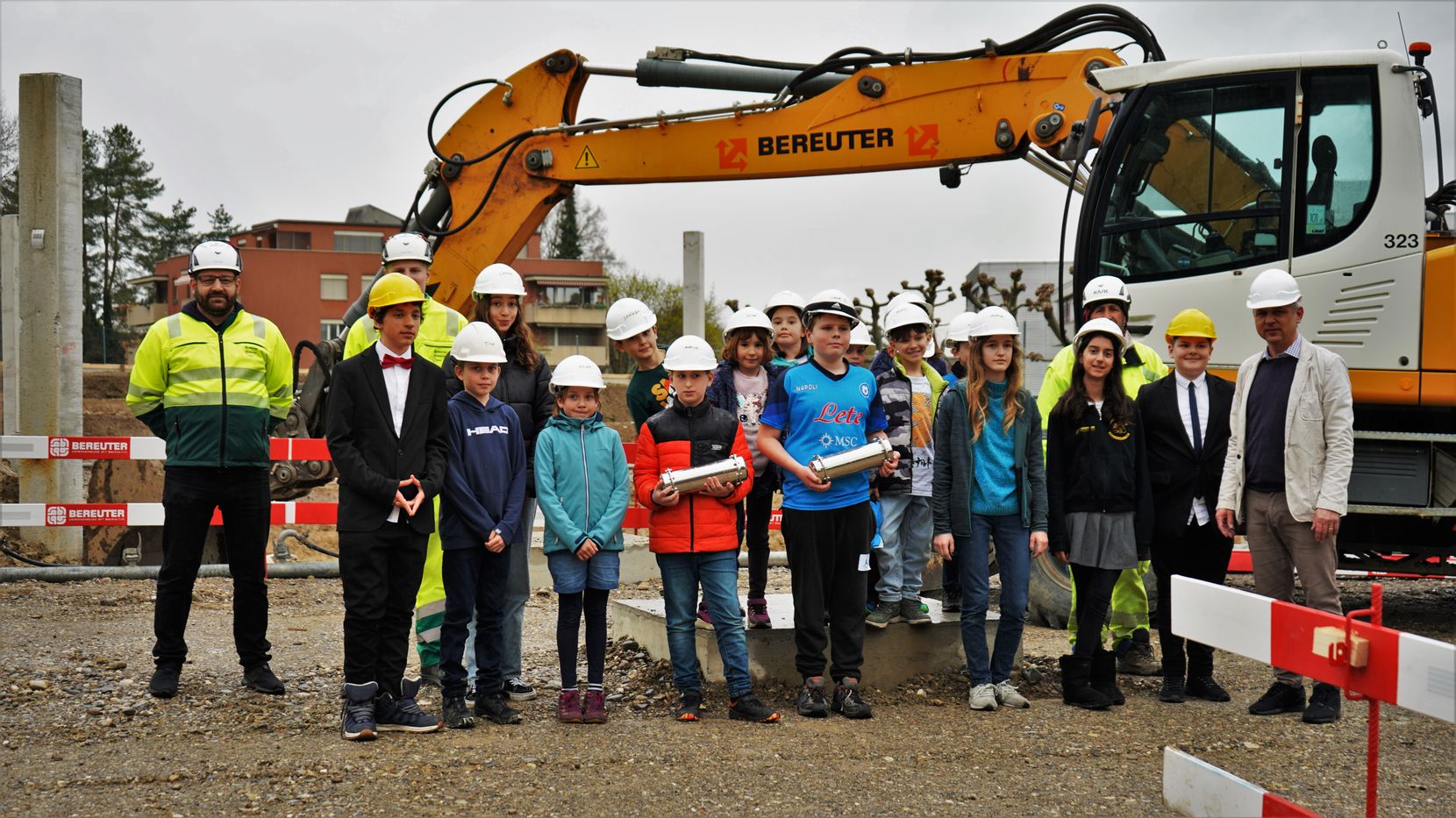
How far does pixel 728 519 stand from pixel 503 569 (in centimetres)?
112

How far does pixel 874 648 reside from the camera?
7.13 m

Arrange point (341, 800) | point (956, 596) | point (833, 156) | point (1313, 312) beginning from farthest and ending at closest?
point (833, 156)
point (1313, 312)
point (956, 596)
point (341, 800)

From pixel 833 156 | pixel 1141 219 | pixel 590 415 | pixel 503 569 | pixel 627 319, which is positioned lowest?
pixel 503 569

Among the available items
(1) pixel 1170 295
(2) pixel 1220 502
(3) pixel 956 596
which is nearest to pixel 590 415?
(3) pixel 956 596

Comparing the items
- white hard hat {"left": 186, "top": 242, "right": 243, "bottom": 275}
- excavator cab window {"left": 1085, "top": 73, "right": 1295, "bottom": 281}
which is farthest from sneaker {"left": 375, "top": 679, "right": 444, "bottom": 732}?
excavator cab window {"left": 1085, "top": 73, "right": 1295, "bottom": 281}

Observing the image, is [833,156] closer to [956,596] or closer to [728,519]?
[956,596]

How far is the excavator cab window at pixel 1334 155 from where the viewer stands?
8.27m

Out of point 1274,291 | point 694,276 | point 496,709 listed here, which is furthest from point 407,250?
point 694,276

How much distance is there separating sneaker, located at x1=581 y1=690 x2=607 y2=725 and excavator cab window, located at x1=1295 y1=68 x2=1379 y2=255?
523 cm

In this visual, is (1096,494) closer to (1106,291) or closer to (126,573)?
(1106,291)

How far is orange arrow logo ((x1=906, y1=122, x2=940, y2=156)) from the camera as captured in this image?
1003cm

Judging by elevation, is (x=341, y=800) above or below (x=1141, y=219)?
below

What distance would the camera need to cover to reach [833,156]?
33.7ft

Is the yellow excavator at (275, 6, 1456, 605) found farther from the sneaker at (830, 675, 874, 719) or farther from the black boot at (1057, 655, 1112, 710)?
the sneaker at (830, 675, 874, 719)
